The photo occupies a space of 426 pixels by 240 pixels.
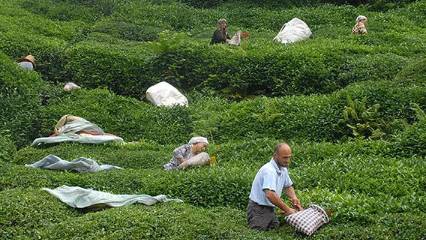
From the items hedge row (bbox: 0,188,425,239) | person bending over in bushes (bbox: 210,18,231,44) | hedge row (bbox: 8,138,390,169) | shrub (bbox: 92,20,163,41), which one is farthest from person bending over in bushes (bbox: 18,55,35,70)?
hedge row (bbox: 0,188,425,239)

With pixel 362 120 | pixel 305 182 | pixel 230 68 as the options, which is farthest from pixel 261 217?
pixel 230 68

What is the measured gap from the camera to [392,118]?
1866cm

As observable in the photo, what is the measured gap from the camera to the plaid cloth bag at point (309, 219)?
11828mm

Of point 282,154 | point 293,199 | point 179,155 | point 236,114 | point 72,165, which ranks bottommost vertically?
point 236,114

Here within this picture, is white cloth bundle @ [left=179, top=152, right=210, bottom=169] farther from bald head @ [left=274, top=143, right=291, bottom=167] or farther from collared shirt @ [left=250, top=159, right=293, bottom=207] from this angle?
bald head @ [left=274, top=143, right=291, bottom=167]

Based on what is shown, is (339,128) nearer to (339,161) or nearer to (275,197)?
(339,161)

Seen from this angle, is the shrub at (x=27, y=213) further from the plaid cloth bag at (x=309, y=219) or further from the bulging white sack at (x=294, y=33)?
the bulging white sack at (x=294, y=33)

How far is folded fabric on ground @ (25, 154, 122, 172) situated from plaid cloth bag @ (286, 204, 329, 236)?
5852 millimetres

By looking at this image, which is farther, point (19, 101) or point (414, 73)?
point (19, 101)

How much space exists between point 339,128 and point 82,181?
648cm

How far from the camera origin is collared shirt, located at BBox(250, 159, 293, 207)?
12023 millimetres

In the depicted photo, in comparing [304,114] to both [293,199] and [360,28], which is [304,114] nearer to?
[293,199]

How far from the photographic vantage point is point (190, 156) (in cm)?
1692

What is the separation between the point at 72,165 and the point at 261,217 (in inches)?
229
